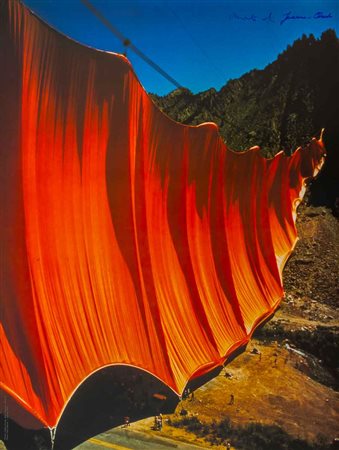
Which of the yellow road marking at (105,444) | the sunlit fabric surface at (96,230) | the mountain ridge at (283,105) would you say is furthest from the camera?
the mountain ridge at (283,105)

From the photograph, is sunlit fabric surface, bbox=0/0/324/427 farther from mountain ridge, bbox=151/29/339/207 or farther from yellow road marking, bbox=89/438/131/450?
mountain ridge, bbox=151/29/339/207

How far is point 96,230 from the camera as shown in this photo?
456 cm

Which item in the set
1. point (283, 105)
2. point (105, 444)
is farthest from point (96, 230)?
point (283, 105)

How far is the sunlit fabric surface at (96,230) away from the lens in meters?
3.78

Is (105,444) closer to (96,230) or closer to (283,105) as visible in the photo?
(96,230)

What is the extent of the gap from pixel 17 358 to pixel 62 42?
2708 millimetres

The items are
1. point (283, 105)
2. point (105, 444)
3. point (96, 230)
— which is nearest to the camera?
point (105, 444)

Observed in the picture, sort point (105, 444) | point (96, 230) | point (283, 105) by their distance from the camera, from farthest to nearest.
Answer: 1. point (283, 105)
2. point (96, 230)
3. point (105, 444)

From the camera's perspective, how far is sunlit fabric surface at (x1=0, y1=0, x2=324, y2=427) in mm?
3779

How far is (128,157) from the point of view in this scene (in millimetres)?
4961

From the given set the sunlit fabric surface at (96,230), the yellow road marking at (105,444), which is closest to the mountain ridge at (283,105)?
the sunlit fabric surface at (96,230)

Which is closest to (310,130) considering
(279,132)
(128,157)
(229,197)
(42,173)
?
(279,132)

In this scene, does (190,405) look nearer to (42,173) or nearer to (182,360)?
(182,360)

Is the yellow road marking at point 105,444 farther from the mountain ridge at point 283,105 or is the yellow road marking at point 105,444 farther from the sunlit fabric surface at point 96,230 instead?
the mountain ridge at point 283,105
